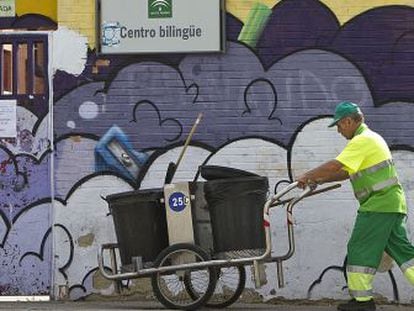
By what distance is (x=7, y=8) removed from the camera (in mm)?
10156

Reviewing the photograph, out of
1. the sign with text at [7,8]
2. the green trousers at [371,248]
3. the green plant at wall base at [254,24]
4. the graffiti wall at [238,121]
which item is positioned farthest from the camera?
the sign with text at [7,8]

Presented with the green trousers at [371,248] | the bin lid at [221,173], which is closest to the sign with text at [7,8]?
the bin lid at [221,173]

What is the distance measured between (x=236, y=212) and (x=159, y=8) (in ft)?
9.21

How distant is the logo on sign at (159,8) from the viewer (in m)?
9.84

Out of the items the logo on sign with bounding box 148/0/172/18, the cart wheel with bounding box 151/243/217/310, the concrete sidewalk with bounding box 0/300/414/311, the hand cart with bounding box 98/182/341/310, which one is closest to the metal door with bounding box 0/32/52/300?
the concrete sidewalk with bounding box 0/300/414/311

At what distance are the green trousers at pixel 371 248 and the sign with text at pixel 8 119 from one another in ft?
13.7

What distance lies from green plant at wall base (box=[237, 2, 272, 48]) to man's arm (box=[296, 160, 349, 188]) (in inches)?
88.1

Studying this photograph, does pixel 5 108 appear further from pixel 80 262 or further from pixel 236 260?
pixel 236 260

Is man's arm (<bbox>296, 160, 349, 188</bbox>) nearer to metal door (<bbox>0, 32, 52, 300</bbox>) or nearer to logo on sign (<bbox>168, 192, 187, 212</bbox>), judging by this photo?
logo on sign (<bbox>168, 192, 187, 212</bbox>)

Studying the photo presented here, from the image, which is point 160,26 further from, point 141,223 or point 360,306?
point 360,306

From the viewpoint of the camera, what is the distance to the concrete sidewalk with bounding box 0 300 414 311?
909cm

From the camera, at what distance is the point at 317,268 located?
9.66 metres

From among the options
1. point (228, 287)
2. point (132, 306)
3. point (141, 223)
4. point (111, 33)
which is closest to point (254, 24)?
point (111, 33)

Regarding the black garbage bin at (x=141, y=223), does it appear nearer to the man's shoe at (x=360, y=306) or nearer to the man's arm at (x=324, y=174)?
the man's arm at (x=324, y=174)
